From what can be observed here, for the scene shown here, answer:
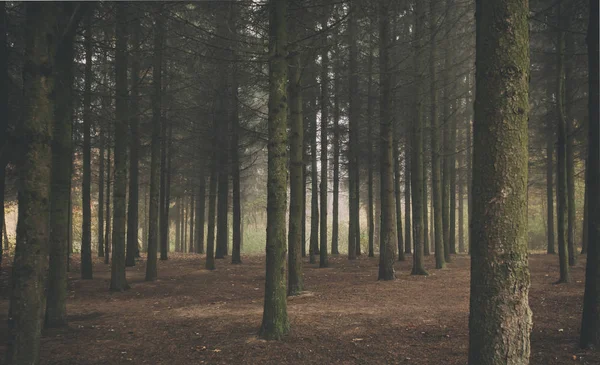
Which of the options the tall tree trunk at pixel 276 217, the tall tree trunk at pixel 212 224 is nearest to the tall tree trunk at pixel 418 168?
the tall tree trunk at pixel 212 224

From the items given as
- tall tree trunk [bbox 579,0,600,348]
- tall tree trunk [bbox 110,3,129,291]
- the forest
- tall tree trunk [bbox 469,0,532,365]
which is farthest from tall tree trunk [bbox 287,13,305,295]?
tall tree trunk [bbox 469,0,532,365]

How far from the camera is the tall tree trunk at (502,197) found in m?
3.73

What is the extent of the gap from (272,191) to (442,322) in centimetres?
393

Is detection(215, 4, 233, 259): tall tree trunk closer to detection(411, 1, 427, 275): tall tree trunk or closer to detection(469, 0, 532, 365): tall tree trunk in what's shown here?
detection(411, 1, 427, 275): tall tree trunk

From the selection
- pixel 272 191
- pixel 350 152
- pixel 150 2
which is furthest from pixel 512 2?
pixel 350 152

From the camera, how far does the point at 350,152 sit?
63.2 ft

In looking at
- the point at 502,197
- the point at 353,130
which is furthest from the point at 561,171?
the point at 502,197

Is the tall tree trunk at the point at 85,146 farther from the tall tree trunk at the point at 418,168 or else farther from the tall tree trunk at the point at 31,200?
the tall tree trunk at the point at 418,168

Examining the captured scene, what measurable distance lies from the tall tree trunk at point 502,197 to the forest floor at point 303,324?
7.41ft

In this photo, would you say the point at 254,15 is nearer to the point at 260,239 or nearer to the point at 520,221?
the point at 520,221

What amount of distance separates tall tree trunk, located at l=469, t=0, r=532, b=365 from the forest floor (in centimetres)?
226

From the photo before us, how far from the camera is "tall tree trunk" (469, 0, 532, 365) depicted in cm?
373

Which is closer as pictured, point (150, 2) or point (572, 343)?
point (572, 343)

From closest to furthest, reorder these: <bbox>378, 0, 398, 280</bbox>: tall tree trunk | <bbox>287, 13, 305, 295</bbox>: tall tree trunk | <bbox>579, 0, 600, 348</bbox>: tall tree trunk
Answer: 1. <bbox>579, 0, 600, 348</bbox>: tall tree trunk
2. <bbox>287, 13, 305, 295</bbox>: tall tree trunk
3. <bbox>378, 0, 398, 280</bbox>: tall tree trunk
